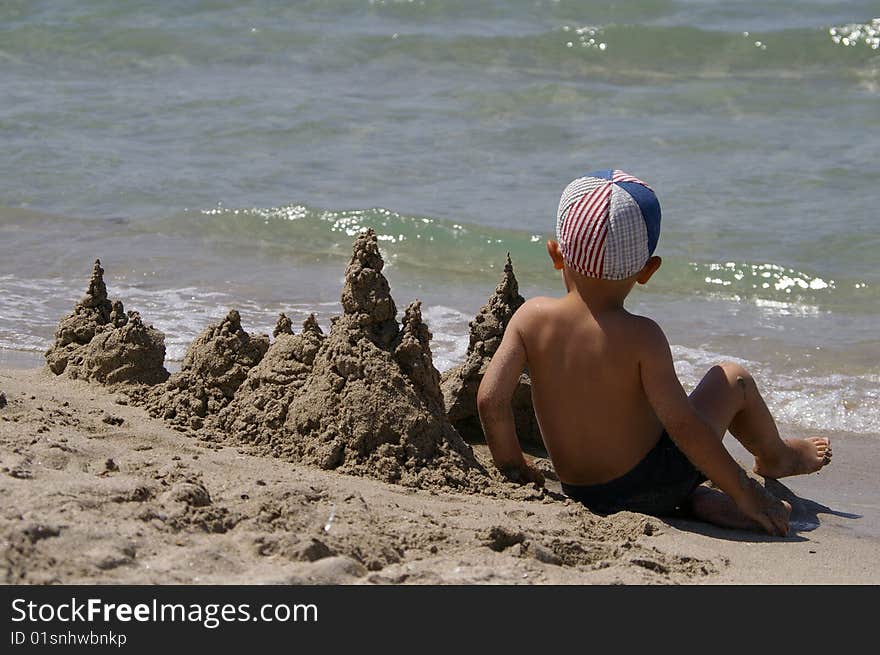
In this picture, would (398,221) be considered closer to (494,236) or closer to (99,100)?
(494,236)

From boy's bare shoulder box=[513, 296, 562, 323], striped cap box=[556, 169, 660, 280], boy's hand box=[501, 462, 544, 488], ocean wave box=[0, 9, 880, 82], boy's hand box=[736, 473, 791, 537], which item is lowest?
boy's hand box=[736, 473, 791, 537]

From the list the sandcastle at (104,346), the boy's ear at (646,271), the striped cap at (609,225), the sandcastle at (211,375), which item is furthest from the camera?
the sandcastle at (104,346)

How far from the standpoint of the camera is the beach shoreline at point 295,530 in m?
2.78

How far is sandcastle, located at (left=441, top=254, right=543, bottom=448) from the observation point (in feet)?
14.5

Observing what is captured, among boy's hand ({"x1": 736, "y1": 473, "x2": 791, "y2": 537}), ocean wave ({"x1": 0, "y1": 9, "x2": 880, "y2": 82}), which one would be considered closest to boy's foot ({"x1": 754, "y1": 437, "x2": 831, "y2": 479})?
boy's hand ({"x1": 736, "y1": 473, "x2": 791, "y2": 537})

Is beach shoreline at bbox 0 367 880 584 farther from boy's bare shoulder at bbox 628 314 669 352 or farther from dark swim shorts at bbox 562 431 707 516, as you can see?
boy's bare shoulder at bbox 628 314 669 352

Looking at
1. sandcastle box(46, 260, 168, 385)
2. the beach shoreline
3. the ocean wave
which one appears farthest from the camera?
the ocean wave

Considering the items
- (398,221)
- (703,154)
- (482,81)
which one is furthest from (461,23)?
(398,221)

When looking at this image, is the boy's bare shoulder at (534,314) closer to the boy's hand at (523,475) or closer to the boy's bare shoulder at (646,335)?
the boy's bare shoulder at (646,335)

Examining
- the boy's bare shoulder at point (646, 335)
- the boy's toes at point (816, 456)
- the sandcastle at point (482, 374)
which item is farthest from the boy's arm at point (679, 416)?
the sandcastle at point (482, 374)

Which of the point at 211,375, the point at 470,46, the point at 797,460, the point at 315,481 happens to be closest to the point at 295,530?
the point at 315,481

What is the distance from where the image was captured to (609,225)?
349 cm

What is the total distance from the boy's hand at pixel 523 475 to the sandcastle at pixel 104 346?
1443 mm

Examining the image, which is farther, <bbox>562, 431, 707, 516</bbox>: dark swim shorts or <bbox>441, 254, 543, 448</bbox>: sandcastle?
<bbox>441, 254, 543, 448</bbox>: sandcastle
